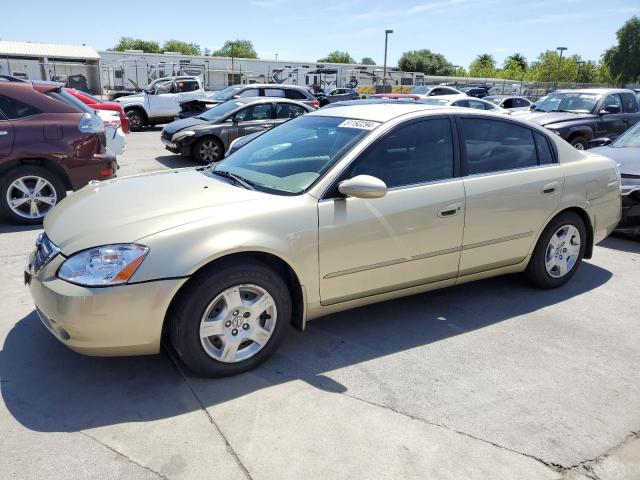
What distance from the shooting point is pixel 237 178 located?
12.1 feet

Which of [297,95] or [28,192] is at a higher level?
[297,95]

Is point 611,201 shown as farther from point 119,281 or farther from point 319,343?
point 119,281

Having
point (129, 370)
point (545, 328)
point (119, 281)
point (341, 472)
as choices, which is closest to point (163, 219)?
point (119, 281)

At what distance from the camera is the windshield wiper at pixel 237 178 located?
3.51 m

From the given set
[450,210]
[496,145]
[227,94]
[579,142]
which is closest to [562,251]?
[496,145]

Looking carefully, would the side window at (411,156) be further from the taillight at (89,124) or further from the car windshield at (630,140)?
the car windshield at (630,140)

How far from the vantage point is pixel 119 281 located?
2.75m

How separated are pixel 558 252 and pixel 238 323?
3025 mm

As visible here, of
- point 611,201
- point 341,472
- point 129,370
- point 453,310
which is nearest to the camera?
point 341,472

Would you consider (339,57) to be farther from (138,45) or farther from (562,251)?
(562,251)

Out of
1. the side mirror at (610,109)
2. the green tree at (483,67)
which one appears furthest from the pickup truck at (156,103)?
the green tree at (483,67)

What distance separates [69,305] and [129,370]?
0.67 m

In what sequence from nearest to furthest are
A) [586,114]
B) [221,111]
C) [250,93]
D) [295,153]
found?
[295,153] → [586,114] → [221,111] → [250,93]

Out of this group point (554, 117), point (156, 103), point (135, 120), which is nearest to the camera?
point (554, 117)
